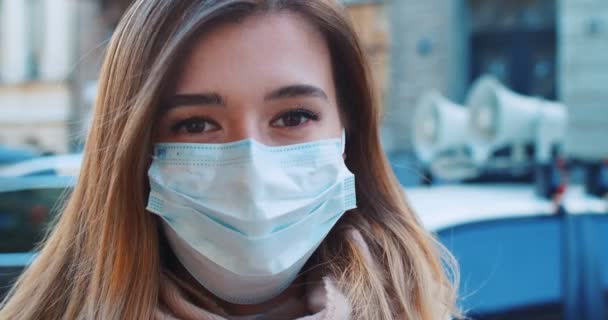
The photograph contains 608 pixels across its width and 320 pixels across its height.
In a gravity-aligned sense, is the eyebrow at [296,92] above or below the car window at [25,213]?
above

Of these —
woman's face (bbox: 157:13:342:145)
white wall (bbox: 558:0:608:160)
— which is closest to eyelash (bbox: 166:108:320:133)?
woman's face (bbox: 157:13:342:145)

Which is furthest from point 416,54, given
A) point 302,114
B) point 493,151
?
point 302,114

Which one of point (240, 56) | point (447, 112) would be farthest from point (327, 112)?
point (447, 112)

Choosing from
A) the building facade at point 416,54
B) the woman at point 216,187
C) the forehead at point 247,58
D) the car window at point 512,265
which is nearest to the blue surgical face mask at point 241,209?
the woman at point 216,187

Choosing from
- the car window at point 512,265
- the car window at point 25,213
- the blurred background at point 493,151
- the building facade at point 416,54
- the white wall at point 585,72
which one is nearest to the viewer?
the car window at point 25,213

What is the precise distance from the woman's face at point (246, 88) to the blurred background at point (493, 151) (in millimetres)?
353

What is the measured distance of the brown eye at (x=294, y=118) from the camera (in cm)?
131

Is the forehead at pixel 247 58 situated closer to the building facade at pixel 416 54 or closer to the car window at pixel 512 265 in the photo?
the car window at pixel 512 265

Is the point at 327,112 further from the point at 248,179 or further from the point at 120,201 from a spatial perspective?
the point at 120,201

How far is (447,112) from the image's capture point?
4.41 metres

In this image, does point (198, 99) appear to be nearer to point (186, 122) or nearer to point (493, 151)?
point (186, 122)

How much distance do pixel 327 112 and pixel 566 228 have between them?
199 centimetres

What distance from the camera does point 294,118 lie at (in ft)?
4.36

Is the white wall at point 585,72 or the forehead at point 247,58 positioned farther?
the white wall at point 585,72
